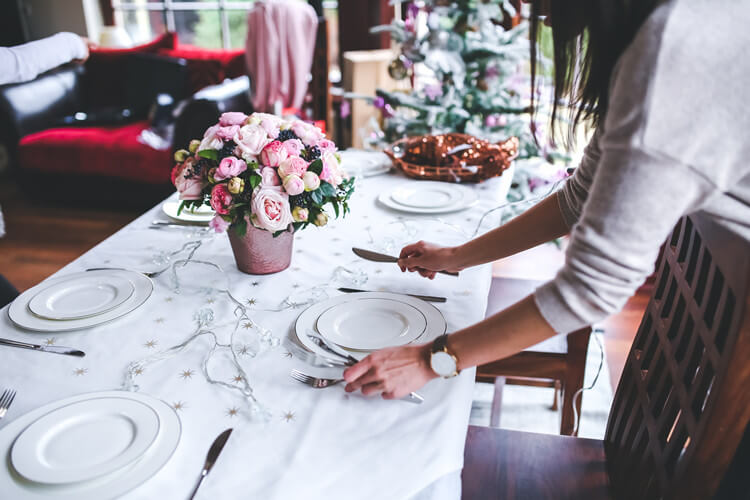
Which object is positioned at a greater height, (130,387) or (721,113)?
(721,113)

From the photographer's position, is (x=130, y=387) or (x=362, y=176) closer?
(x=130, y=387)

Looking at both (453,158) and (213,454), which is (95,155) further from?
(213,454)

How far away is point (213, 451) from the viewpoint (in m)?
0.63

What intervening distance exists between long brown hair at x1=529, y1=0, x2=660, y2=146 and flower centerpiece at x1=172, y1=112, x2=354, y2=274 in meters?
0.41

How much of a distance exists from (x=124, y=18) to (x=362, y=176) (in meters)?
4.73

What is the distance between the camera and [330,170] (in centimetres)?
98

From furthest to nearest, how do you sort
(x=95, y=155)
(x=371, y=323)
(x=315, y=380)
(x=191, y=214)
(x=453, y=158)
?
(x=95, y=155)
(x=453, y=158)
(x=191, y=214)
(x=371, y=323)
(x=315, y=380)

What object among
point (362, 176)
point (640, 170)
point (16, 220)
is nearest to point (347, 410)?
point (640, 170)

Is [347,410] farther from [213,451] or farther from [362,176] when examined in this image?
[362,176]

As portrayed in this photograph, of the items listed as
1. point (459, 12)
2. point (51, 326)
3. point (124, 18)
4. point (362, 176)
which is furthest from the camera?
point (124, 18)

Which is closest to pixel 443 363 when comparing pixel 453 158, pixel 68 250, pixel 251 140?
pixel 251 140

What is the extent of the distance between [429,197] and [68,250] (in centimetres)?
254

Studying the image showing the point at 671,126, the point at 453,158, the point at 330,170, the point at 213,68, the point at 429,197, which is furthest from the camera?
the point at 213,68

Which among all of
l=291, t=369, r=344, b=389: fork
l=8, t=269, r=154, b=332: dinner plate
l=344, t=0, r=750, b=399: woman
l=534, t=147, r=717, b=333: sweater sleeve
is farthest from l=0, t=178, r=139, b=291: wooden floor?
l=534, t=147, r=717, b=333: sweater sleeve
